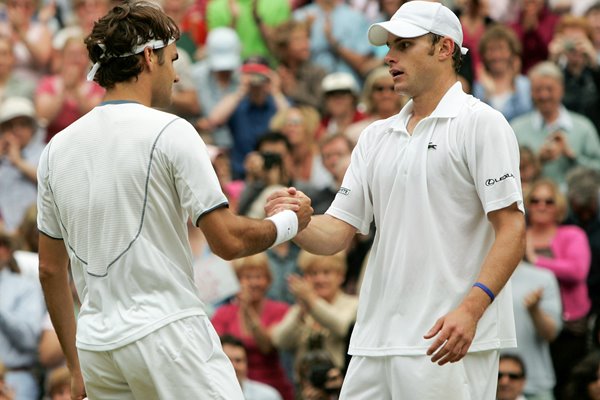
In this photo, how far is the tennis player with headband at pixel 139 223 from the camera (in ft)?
18.6

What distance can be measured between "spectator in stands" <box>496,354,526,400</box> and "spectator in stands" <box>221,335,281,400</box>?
158 centimetres

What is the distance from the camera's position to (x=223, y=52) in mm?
14023

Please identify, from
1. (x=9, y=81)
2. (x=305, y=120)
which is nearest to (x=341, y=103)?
(x=305, y=120)

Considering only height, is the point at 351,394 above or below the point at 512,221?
below

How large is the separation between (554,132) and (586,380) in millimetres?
3166

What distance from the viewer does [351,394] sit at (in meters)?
6.30

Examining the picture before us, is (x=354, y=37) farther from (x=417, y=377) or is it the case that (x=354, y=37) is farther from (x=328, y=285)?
(x=417, y=377)

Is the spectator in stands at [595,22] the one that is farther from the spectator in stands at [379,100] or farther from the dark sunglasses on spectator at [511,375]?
the dark sunglasses on spectator at [511,375]

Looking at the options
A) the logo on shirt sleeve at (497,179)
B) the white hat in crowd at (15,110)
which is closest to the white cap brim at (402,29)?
the logo on shirt sleeve at (497,179)

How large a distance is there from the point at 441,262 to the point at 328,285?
4433 millimetres

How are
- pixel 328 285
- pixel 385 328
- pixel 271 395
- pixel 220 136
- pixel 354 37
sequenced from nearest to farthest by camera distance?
pixel 385 328, pixel 271 395, pixel 328 285, pixel 220 136, pixel 354 37

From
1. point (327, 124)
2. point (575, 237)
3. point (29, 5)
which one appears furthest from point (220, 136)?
point (575, 237)

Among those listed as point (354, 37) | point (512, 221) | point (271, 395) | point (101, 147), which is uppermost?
point (101, 147)

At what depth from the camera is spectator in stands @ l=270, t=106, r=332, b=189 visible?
12.7 m
